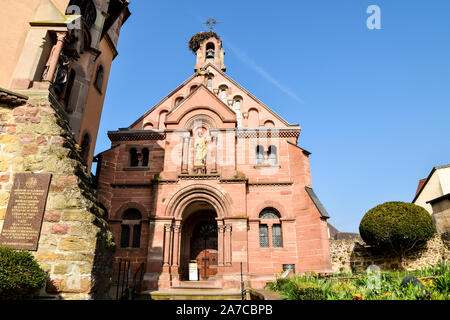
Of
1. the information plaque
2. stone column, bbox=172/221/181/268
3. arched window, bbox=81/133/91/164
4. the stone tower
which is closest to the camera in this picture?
the information plaque

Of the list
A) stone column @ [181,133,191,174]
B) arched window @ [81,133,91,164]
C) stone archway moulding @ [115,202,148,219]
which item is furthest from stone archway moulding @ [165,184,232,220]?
arched window @ [81,133,91,164]

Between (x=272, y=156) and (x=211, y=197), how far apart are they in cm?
514

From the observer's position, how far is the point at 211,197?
16.4 meters

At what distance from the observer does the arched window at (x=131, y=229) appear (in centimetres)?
1642

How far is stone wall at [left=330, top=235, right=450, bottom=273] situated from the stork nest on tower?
2208 cm

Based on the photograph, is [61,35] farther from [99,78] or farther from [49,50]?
[99,78]

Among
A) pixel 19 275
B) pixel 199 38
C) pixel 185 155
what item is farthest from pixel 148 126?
pixel 19 275

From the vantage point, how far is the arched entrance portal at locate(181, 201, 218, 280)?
17.2 metres

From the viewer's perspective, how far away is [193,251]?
58.7ft

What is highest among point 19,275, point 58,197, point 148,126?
point 148,126

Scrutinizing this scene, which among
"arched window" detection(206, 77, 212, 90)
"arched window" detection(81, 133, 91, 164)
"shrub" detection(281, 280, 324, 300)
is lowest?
"shrub" detection(281, 280, 324, 300)

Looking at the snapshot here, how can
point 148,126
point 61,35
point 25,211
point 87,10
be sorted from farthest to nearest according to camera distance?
point 148,126, point 87,10, point 61,35, point 25,211

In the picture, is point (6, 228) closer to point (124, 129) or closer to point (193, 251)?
point (193, 251)

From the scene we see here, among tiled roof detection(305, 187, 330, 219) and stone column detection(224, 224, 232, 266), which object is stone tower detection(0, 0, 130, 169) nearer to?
stone column detection(224, 224, 232, 266)
